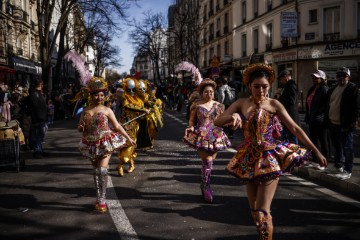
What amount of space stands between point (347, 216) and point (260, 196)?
1978 millimetres

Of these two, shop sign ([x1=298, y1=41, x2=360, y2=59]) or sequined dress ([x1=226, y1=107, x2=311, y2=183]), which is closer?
sequined dress ([x1=226, y1=107, x2=311, y2=183])

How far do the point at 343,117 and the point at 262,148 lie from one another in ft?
11.9

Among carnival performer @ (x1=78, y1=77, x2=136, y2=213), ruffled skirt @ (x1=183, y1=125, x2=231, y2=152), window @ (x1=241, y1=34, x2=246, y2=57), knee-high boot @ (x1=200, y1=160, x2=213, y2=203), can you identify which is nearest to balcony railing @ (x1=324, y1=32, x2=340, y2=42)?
window @ (x1=241, y1=34, x2=246, y2=57)

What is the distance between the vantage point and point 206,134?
17.3ft

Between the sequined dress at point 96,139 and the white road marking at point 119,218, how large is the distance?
739 millimetres

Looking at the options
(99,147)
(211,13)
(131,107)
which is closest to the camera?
(99,147)

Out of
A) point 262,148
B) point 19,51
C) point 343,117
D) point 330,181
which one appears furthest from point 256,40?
point 262,148

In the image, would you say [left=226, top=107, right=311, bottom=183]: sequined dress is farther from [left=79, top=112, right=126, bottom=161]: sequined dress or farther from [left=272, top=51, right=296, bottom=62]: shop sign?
[left=272, top=51, right=296, bottom=62]: shop sign

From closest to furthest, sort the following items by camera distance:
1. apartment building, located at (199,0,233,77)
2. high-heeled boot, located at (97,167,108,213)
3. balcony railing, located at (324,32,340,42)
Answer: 1. high-heeled boot, located at (97,167,108,213)
2. balcony railing, located at (324,32,340,42)
3. apartment building, located at (199,0,233,77)

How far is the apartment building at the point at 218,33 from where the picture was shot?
39.8 meters

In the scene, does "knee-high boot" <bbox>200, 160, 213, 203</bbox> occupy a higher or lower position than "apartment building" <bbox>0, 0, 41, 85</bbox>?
lower

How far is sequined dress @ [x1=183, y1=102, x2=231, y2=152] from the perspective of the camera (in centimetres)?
523

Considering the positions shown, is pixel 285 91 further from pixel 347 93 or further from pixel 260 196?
pixel 260 196

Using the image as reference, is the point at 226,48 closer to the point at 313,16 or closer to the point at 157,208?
the point at 313,16
